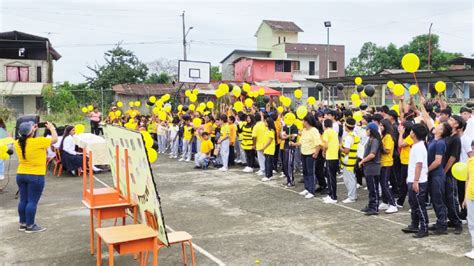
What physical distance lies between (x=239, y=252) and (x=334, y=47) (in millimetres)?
40496

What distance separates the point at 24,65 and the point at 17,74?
0.86m

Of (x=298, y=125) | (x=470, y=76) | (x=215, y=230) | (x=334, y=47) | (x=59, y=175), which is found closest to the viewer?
(x=215, y=230)

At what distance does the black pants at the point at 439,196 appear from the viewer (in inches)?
234

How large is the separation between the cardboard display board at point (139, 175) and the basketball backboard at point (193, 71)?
1886cm

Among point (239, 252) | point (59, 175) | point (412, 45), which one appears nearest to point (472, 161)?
point (239, 252)

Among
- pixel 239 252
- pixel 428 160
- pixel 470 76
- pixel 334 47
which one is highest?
pixel 334 47

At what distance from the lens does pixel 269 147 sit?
33.3 feet

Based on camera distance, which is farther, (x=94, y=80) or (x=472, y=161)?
(x=94, y=80)

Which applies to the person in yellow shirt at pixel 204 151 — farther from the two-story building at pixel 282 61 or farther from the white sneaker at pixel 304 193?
the two-story building at pixel 282 61

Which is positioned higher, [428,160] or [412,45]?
[412,45]

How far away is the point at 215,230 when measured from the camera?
6477 mm

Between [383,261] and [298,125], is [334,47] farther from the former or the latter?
[383,261]

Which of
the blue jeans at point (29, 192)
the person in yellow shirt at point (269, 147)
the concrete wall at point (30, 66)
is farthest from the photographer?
the concrete wall at point (30, 66)

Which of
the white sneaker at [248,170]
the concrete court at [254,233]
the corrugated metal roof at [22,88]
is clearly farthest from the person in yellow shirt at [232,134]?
the corrugated metal roof at [22,88]
